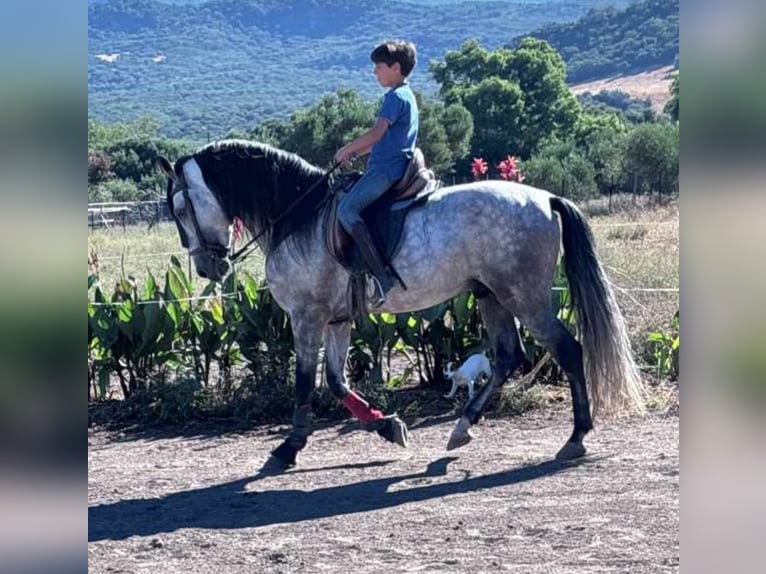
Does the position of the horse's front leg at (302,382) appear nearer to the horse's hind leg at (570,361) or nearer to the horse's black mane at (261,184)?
the horse's black mane at (261,184)

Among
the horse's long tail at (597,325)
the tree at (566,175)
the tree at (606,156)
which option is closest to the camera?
the horse's long tail at (597,325)

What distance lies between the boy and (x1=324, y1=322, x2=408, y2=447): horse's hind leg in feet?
2.69

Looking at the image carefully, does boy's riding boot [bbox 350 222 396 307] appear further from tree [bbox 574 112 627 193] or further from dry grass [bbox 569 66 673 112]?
dry grass [bbox 569 66 673 112]

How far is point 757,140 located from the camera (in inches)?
50.7

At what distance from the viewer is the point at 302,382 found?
6934mm

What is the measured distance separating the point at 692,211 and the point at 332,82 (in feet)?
413

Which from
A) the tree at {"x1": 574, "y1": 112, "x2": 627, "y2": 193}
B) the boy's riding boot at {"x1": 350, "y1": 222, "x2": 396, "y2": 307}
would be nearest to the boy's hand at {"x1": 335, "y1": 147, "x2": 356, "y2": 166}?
the boy's riding boot at {"x1": 350, "y1": 222, "x2": 396, "y2": 307}

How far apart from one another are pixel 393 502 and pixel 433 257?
1.53m

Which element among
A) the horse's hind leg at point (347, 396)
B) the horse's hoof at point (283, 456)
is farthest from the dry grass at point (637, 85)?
the horse's hoof at point (283, 456)

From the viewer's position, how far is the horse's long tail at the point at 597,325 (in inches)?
266

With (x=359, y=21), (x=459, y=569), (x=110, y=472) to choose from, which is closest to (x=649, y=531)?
(x=459, y=569)

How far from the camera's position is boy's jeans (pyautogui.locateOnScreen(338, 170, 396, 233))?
640 cm

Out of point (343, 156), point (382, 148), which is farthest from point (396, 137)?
point (343, 156)

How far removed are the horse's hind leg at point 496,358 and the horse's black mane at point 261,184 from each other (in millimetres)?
1321
